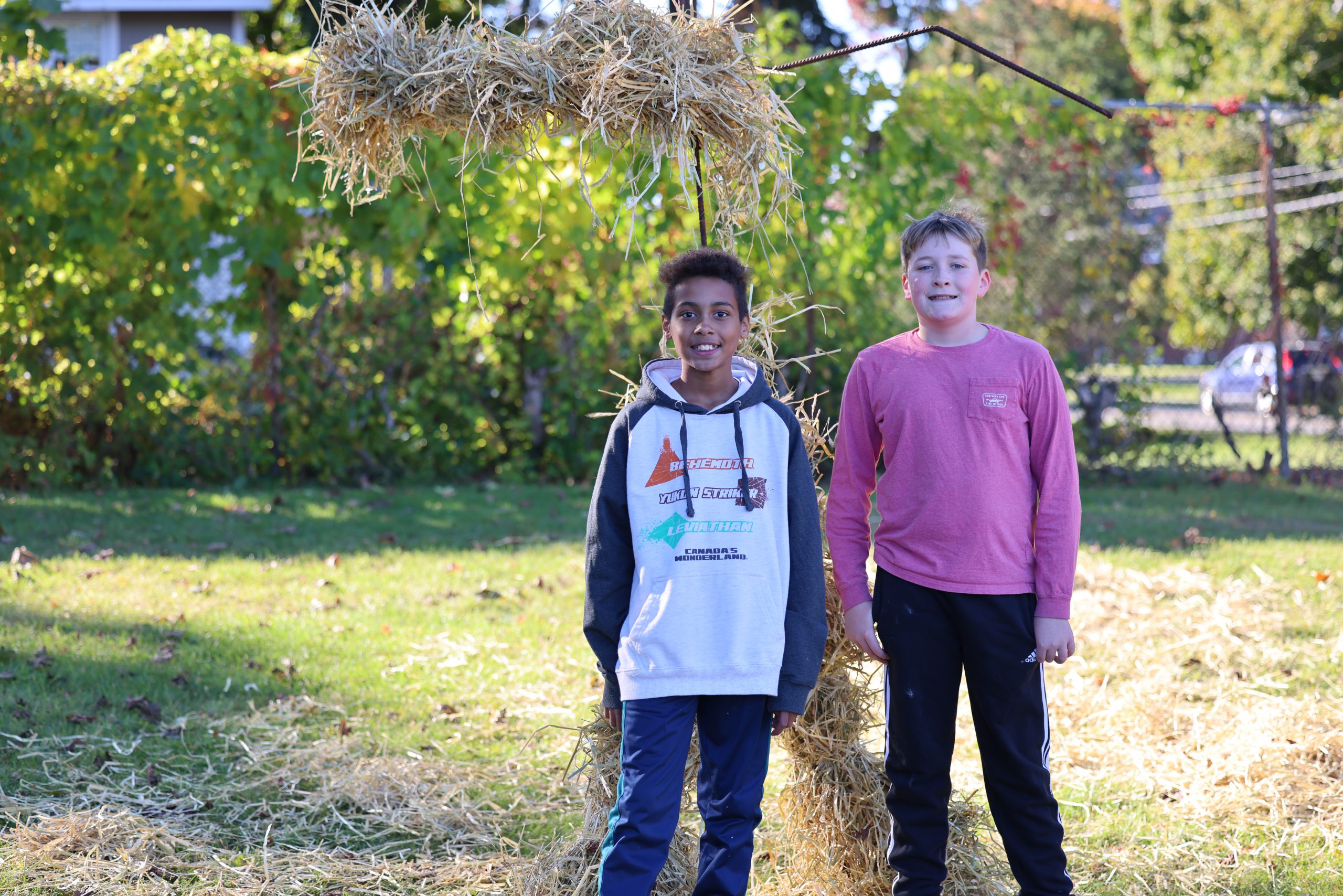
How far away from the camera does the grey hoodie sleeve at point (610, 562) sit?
2.57m

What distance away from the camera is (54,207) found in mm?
8805

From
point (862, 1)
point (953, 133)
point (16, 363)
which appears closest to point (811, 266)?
point (953, 133)

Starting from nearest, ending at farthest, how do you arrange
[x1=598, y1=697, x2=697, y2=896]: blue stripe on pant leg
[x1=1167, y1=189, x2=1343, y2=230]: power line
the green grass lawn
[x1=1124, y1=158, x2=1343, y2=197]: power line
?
[x1=598, y1=697, x2=697, y2=896]: blue stripe on pant leg < the green grass lawn < [x1=1167, y1=189, x2=1343, y2=230]: power line < [x1=1124, y1=158, x2=1343, y2=197]: power line

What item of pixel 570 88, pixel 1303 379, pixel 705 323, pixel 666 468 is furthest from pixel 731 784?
pixel 1303 379

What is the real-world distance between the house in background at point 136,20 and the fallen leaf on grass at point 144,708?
1807 cm

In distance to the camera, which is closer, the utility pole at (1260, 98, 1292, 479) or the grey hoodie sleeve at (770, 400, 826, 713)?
the grey hoodie sleeve at (770, 400, 826, 713)

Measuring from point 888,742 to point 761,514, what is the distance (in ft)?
2.33

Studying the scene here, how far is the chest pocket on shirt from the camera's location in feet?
8.81

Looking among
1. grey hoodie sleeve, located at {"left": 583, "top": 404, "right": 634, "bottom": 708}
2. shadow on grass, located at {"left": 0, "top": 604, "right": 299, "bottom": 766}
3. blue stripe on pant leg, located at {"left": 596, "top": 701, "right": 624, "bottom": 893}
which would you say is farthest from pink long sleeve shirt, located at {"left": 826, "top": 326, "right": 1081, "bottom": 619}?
shadow on grass, located at {"left": 0, "top": 604, "right": 299, "bottom": 766}

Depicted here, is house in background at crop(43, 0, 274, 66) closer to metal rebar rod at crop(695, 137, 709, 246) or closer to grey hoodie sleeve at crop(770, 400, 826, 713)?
metal rebar rod at crop(695, 137, 709, 246)

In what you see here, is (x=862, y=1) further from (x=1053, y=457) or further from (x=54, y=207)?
(x=1053, y=457)

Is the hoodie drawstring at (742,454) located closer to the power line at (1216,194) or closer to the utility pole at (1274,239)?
the utility pole at (1274,239)

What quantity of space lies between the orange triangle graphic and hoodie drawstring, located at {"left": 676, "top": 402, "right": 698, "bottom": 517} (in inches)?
0.4

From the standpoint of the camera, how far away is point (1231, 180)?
1508cm
